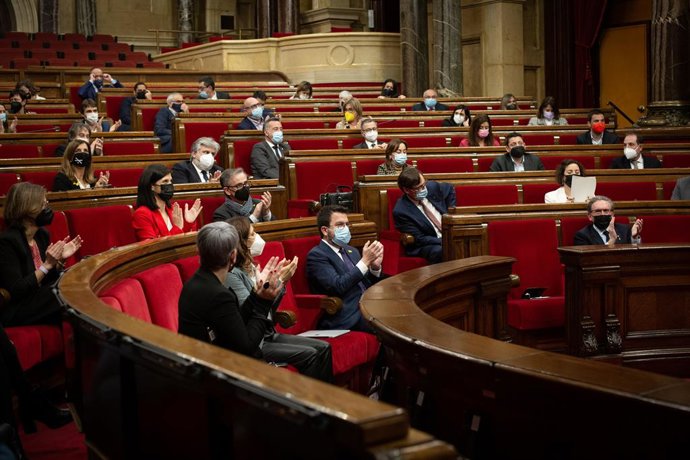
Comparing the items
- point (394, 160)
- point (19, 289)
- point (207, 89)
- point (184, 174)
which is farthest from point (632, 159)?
point (19, 289)

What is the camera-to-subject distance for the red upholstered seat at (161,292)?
3.44 meters

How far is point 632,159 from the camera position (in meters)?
7.54

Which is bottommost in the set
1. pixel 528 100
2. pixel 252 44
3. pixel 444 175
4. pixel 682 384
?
pixel 682 384

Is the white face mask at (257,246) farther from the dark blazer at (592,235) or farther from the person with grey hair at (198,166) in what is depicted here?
the person with grey hair at (198,166)

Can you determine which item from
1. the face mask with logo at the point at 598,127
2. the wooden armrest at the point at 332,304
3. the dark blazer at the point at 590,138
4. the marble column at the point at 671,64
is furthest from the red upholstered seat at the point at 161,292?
the marble column at the point at 671,64

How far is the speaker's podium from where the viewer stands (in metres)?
4.49

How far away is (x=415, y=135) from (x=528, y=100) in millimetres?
3731

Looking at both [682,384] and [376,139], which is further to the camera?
[376,139]

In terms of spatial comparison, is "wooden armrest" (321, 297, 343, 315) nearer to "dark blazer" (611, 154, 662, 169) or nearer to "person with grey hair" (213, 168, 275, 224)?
"person with grey hair" (213, 168, 275, 224)

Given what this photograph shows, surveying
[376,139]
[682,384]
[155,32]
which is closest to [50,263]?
[682,384]

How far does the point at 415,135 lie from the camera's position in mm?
8570

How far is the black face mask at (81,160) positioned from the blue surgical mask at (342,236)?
1993 mm

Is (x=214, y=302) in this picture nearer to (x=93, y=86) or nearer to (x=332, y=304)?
(x=332, y=304)

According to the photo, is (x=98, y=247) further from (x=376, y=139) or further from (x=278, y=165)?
(x=376, y=139)
